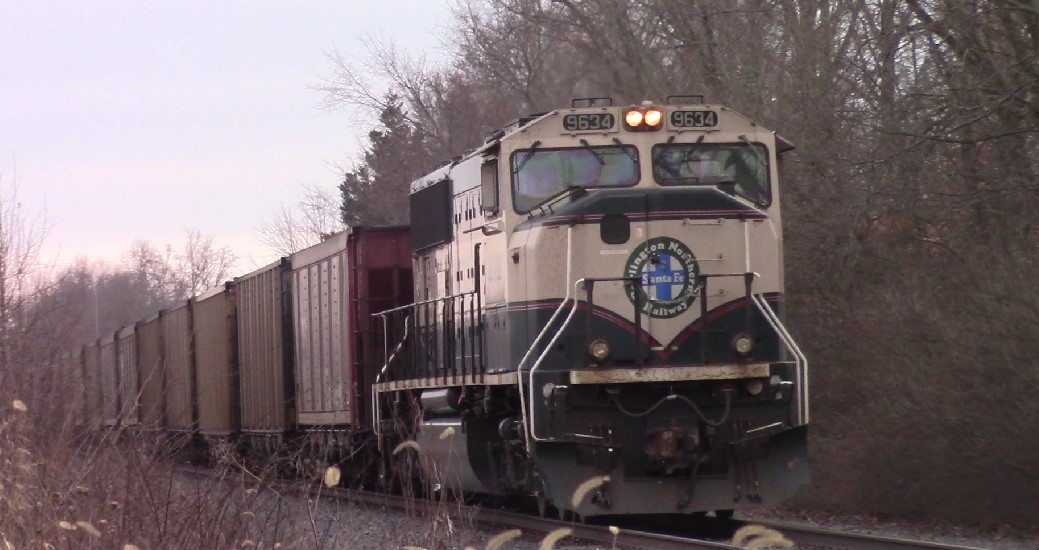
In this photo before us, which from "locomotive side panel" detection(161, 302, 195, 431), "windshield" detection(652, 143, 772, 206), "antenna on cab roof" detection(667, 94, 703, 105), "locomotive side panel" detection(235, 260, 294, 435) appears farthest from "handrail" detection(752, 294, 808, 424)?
"locomotive side panel" detection(161, 302, 195, 431)

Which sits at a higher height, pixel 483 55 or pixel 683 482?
pixel 483 55

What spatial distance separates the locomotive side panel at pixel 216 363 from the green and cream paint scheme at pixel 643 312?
34.4ft

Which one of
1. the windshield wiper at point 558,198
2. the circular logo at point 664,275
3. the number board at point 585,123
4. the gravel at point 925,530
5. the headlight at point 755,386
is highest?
the number board at point 585,123

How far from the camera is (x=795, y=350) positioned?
956 centimetres

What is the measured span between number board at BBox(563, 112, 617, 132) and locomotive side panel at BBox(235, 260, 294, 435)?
8134mm

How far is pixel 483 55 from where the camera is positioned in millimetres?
29344

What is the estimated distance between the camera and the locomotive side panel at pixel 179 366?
2152cm

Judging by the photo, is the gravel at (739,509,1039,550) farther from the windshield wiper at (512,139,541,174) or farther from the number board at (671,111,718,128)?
the windshield wiper at (512,139,541,174)

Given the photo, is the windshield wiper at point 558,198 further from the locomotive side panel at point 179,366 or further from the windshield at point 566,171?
the locomotive side panel at point 179,366

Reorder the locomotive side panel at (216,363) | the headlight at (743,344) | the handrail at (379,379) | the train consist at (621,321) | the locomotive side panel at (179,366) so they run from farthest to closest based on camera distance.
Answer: the locomotive side panel at (179,366) < the locomotive side panel at (216,363) < the handrail at (379,379) < the headlight at (743,344) < the train consist at (621,321)

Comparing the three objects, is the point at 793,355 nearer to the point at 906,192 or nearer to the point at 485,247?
the point at 485,247

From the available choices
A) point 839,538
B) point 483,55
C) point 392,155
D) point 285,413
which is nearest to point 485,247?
point 839,538

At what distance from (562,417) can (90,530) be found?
4487 millimetres

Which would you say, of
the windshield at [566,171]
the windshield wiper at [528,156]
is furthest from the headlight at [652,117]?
the windshield wiper at [528,156]
